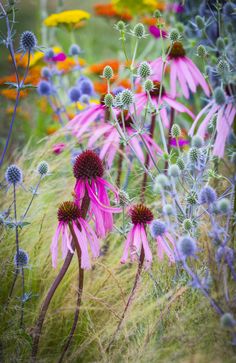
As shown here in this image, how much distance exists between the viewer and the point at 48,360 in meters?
1.72

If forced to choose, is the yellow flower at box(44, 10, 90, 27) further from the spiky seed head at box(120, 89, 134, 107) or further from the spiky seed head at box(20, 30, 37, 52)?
the spiky seed head at box(120, 89, 134, 107)

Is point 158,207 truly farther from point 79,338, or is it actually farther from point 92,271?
point 79,338

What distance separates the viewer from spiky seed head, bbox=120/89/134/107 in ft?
5.45

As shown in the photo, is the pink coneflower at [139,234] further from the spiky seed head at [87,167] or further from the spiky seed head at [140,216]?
the spiky seed head at [87,167]

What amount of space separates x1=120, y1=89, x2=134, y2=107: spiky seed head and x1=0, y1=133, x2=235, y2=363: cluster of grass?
0.38m

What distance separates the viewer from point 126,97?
167 cm

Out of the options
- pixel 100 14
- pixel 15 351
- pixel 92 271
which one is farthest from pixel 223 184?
pixel 100 14

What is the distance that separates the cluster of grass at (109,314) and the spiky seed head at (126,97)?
0.38m

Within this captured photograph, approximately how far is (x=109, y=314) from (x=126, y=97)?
676 mm

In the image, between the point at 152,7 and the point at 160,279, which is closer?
the point at 160,279

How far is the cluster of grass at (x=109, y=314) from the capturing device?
148 cm

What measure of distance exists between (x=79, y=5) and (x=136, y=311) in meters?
6.61

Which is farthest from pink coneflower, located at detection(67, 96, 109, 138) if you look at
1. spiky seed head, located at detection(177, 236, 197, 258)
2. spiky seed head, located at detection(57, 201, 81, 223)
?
spiky seed head, located at detection(177, 236, 197, 258)

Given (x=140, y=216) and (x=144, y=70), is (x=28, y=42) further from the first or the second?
(x=140, y=216)
